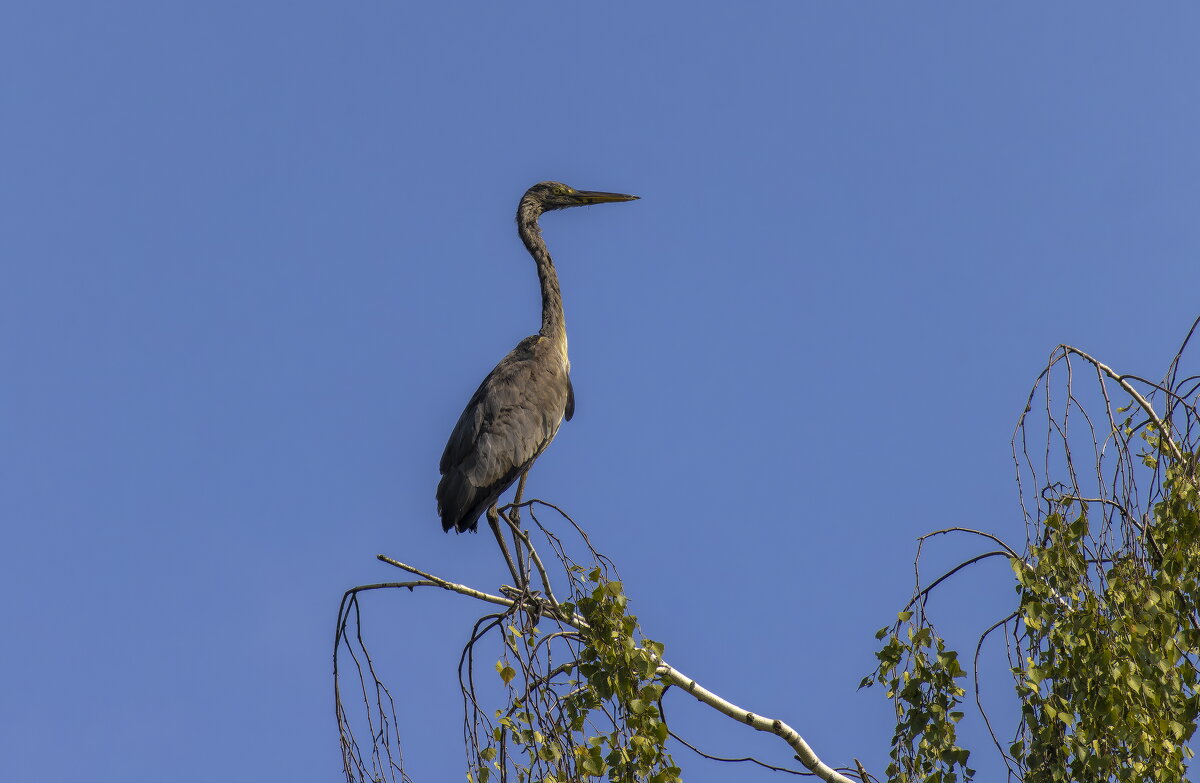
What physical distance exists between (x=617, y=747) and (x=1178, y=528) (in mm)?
1765

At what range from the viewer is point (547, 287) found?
346 inches

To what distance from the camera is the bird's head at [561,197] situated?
9438 mm

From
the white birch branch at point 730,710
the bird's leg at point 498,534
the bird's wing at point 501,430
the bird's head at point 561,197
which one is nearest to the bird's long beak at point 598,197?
the bird's head at point 561,197

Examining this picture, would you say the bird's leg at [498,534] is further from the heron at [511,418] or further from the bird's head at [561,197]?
the bird's head at [561,197]

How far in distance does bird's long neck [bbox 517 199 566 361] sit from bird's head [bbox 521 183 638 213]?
0.99ft

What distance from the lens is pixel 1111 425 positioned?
3865 millimetres

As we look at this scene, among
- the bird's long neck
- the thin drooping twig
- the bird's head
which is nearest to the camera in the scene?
the thin drooping twig

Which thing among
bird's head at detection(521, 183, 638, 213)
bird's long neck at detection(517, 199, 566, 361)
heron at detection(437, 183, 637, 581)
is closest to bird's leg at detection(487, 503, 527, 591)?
heron at detection(437, 183, 637, 581)

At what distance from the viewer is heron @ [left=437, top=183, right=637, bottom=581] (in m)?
7.19

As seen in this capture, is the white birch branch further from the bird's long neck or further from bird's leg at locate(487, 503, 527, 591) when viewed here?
the bird's long neck

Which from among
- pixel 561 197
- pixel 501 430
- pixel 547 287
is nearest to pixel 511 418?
pixel 501 430

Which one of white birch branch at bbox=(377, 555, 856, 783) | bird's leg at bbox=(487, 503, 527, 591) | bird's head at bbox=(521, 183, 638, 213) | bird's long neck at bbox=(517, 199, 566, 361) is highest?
bird's head at bbox=(521, 183, 638, 213)

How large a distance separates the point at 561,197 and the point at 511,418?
2.50 meters

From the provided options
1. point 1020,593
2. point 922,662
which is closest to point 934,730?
point 922,662
